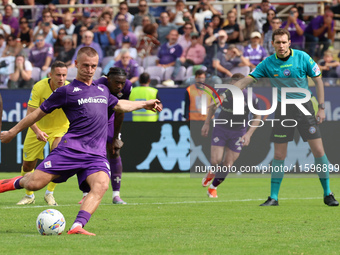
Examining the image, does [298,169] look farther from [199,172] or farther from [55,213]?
[55,213]

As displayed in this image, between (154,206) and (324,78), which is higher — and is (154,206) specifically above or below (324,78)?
below

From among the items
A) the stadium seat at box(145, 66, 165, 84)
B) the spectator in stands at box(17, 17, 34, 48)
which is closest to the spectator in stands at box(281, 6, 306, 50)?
the stadium seat at box(145, 66, 165, 84)

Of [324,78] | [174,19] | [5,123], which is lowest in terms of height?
[5,123]

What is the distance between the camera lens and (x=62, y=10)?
81.6 ft

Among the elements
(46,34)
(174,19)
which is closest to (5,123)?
(46,34)

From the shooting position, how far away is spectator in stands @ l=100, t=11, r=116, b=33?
22.0m

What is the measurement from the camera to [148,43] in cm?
2092

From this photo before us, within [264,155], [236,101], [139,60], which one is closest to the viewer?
[236,101]

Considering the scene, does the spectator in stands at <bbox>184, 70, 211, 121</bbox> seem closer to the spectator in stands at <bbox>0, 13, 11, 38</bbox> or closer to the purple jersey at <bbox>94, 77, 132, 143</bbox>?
the purple jersey at <bbox>94, 77, 132, 143</bbox>

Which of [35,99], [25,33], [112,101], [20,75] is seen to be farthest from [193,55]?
[112,101]

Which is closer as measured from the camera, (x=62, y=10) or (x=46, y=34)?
(x=46, y=34)

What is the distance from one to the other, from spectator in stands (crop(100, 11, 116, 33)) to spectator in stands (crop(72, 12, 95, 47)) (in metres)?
0.56

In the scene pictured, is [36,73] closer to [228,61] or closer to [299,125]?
[228,61]

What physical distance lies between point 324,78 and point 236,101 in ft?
20.0
